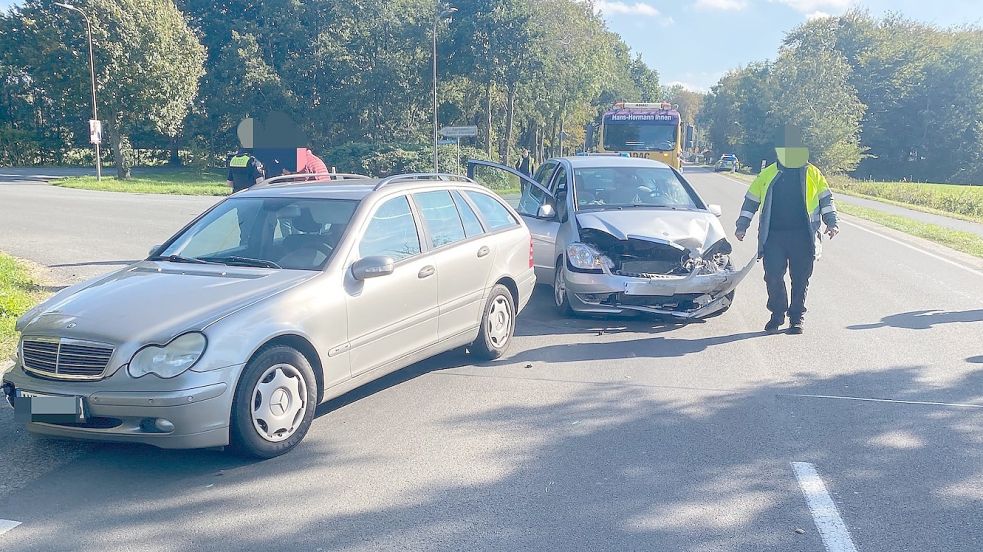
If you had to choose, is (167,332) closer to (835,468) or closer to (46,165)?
(835,468)

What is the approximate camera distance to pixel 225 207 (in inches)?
245

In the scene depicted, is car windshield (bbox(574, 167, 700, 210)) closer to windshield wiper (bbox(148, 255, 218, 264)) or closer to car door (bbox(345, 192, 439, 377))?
car door (bbox(345, 192, 439, 377))

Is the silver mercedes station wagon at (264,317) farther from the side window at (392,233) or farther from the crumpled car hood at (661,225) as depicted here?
the crumpled car hood at (661,225)

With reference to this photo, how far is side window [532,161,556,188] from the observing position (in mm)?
10688

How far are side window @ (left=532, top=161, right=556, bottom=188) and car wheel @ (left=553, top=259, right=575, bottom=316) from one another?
186cm

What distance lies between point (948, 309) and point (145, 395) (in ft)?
29.3

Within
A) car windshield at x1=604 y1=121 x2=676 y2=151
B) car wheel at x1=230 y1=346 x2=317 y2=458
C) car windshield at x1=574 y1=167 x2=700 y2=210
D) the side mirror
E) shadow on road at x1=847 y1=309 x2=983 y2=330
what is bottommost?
shadow on road at x1=847 y1=309 x2=983 y2=330

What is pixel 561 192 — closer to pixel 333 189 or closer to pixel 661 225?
pixel 661 225

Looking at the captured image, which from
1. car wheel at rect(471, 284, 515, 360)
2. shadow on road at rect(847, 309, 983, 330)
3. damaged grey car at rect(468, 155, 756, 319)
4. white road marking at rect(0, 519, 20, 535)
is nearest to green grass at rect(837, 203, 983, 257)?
shadow on road at rect(847, 309, 983, 330)

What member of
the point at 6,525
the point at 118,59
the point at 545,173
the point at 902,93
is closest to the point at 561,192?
the point at 545,173

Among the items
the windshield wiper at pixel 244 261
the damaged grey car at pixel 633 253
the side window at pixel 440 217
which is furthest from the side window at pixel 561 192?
the windshield wiper at pixel 244 261

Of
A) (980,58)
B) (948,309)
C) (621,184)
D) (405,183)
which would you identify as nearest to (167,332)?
(405,183)

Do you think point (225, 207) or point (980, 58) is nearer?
point (225, 207)

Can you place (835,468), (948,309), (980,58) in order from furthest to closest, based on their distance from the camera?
(980,58), (948,309), (835,468)
